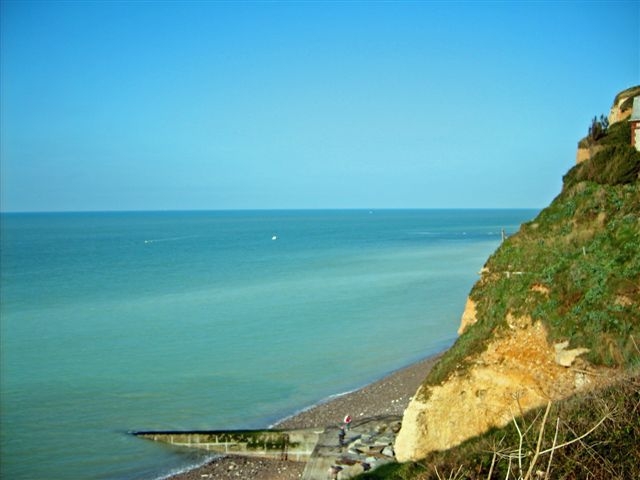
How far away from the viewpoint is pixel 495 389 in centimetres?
1408

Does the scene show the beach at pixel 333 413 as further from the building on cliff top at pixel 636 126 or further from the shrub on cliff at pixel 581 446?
the building on cliff top at pixel 636 126

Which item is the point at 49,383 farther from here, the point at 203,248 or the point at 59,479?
the point at 203,248

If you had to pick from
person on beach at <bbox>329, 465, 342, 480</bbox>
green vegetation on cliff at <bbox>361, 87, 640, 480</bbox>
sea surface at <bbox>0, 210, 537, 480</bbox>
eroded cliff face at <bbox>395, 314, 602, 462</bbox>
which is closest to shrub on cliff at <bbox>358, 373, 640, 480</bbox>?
green vegetation on cliff at <bbox>361, 87, 640, 480</bbox>

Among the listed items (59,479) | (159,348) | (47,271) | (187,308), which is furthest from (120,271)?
(59,479)

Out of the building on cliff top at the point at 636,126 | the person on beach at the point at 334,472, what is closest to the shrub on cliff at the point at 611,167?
the building on cliff top at the point at 636,126

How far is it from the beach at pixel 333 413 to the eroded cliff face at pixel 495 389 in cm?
514

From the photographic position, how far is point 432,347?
34.7 metres

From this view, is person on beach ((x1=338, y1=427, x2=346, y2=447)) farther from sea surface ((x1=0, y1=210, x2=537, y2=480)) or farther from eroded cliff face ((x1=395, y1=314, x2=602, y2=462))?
sea surface ((x1=0, y1=210, x2=537, y2=480))

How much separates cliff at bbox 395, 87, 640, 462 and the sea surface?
934 cm

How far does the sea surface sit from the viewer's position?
22.2m

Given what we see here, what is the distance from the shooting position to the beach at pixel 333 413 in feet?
62.1

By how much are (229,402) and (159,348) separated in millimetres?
10803

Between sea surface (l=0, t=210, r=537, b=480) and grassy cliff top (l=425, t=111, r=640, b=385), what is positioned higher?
grassy cliff top (l=425, t=111, r=640, b=385)

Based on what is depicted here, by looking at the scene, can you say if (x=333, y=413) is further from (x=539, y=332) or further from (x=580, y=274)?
(x=580, y=274)
